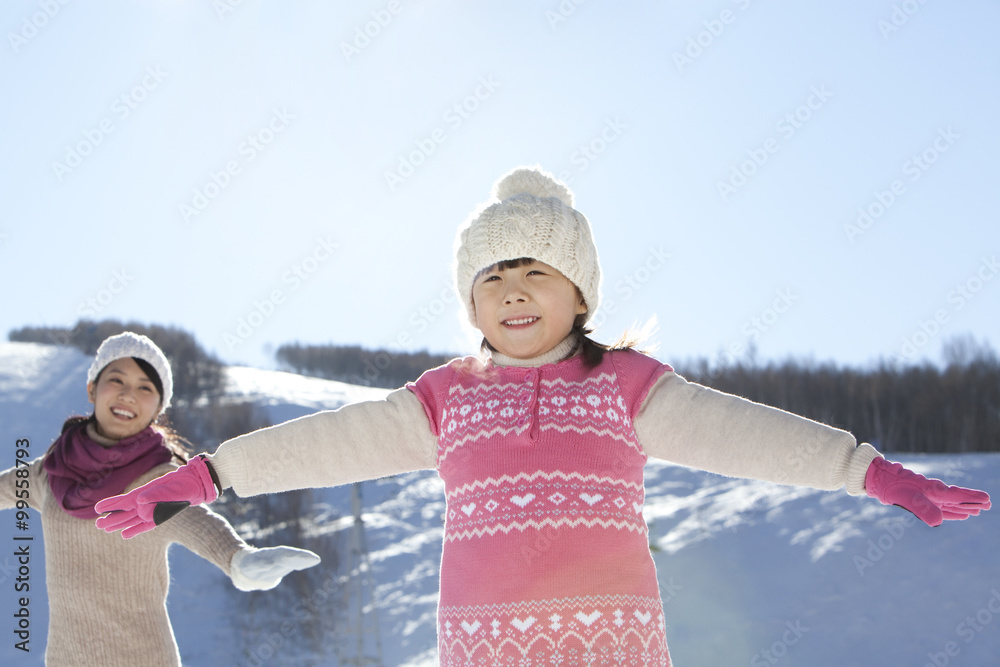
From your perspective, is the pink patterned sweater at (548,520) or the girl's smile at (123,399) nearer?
the pink patterned sweater at (548,520)

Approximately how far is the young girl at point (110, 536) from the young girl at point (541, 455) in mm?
678

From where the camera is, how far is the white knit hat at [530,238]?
7.66 ft

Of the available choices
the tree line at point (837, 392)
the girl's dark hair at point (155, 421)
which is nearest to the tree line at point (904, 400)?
the tree line at point (837, 392)

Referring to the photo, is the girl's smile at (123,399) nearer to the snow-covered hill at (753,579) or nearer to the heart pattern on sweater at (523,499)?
the heart pattern on sweater at (523,499)

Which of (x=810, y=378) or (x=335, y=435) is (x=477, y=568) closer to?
(x=335, y=435)

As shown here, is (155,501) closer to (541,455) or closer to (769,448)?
(541,455)

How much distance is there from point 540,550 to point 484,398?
1.52 ft

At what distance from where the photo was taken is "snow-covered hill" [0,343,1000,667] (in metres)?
17.4

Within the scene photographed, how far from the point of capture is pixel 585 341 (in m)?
2.36

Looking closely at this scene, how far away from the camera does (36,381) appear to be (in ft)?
112

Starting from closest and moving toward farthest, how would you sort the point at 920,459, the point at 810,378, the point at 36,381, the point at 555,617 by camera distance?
1. the point at 555,617
2. the point at 920,459
3. the point at 36,381
4. the point at 810,378

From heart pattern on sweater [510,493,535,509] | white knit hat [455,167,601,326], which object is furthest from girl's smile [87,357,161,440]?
heart pattern on sweater [510,493,535,509]

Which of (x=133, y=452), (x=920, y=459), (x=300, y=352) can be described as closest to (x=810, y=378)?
Result: (x=920, y=459)

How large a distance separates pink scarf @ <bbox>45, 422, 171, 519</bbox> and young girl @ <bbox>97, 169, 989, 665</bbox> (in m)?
1.09
